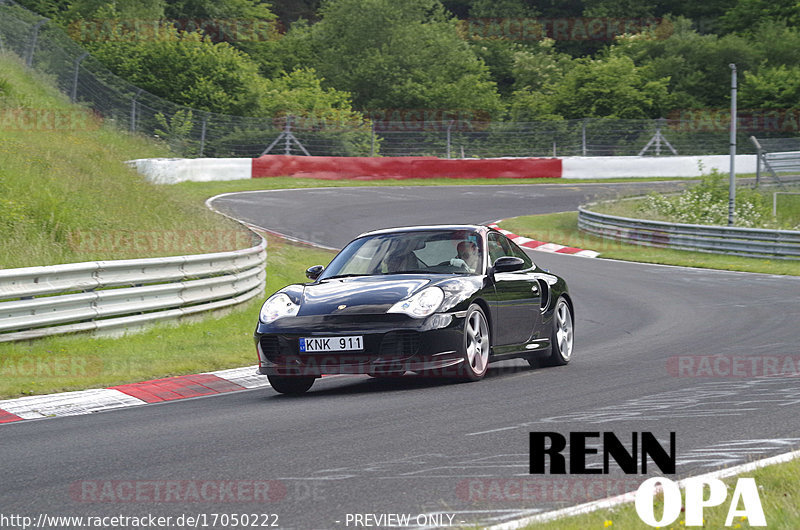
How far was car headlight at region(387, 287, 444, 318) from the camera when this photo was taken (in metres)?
8.30

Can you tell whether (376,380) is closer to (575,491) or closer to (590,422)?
(590,422)

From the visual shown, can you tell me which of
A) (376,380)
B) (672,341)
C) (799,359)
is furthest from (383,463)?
(672,341)

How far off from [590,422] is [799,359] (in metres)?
4.16

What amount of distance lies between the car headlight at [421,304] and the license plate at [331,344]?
0.36 m

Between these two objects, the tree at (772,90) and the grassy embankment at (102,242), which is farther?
the tree at (772,90)

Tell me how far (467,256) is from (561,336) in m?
1.58

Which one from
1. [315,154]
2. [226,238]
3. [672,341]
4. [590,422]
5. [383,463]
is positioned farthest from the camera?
[315,154]

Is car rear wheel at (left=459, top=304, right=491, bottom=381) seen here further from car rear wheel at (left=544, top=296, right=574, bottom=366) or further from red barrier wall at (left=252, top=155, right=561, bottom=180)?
red barrier wall at (left=252, top=155, right=561, bottom=180)

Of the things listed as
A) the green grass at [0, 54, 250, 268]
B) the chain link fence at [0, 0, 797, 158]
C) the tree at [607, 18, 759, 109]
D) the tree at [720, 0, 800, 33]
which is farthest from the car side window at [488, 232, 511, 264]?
the tree at [720, 0, 800, 33]

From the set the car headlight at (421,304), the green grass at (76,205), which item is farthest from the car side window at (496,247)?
the green grass at (76,205)

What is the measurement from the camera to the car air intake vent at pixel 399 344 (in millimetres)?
8188

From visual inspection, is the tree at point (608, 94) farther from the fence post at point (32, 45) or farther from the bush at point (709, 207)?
the fence post at point (32, 45)

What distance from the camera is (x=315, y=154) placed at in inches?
1642

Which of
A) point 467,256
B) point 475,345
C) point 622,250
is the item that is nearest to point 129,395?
point 475,345
